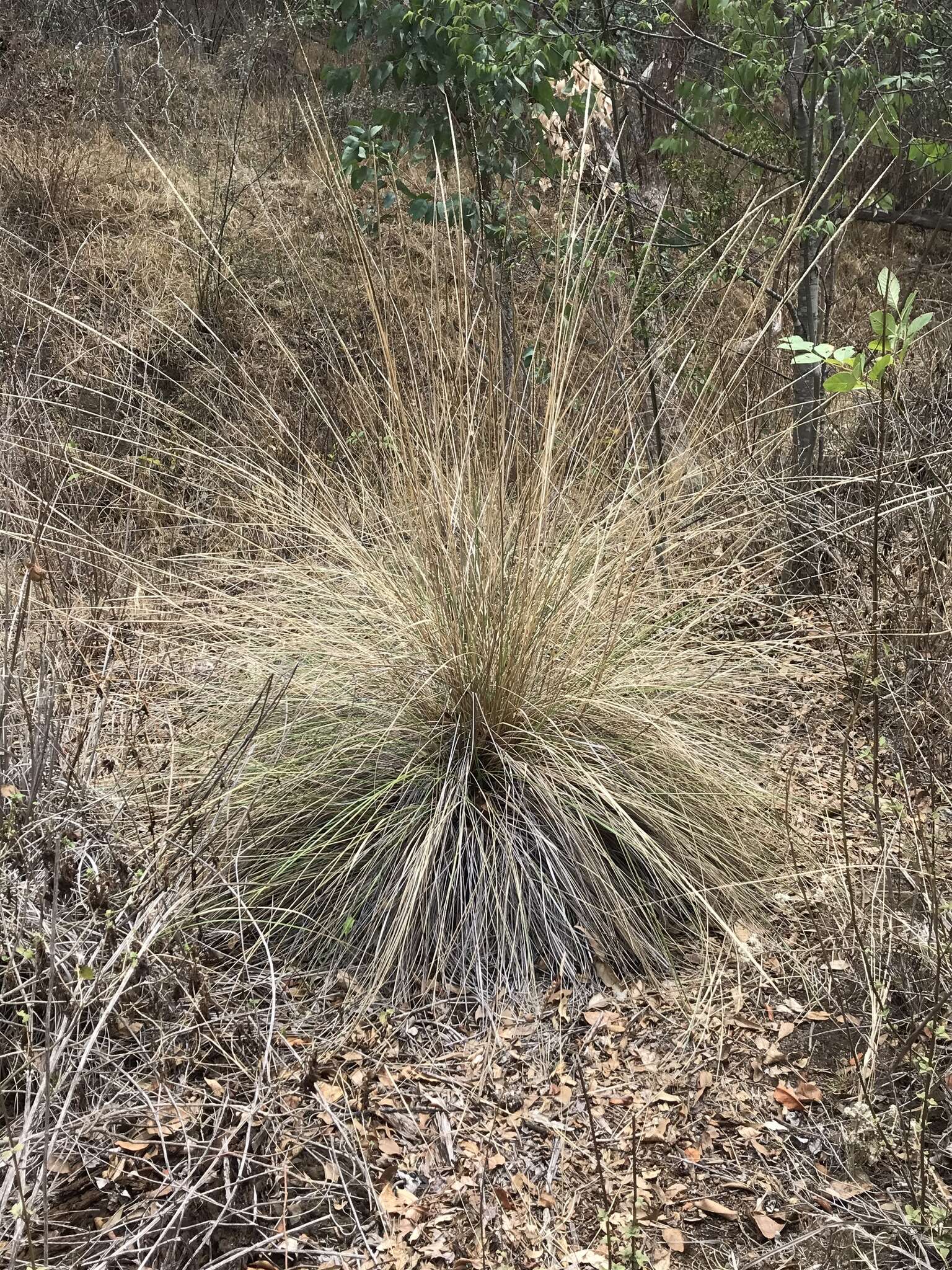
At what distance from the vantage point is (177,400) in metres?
4.83

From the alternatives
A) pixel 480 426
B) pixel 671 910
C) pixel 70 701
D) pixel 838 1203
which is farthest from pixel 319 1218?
pixel 480 426

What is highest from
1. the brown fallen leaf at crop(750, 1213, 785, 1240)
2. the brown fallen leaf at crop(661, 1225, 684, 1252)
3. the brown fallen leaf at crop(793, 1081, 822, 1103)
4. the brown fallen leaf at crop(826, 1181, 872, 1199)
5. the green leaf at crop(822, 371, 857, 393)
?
the green leaf at crop(822, 371, 857, 393)

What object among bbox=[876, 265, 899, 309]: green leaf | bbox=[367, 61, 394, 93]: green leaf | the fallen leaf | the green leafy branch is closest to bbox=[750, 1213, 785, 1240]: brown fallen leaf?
the fallen leaf

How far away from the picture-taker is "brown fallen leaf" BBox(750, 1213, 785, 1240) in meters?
1.66

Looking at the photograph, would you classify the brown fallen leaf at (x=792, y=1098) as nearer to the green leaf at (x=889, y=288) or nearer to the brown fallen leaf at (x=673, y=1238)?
the brown fallen leaf at (x=673, y=1238)

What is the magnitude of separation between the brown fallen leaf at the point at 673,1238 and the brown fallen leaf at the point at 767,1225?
0.13m

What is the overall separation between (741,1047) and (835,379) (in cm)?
134

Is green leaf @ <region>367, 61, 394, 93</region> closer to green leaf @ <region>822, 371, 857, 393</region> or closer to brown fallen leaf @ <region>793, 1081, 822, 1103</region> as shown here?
green leaf @ <region>822, 371, 857, 393</region>

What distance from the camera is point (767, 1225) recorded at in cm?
167

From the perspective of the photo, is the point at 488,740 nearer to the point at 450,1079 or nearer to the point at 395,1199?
the point at 450,1079

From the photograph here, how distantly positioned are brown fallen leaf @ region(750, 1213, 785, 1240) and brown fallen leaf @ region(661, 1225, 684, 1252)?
0.43ft

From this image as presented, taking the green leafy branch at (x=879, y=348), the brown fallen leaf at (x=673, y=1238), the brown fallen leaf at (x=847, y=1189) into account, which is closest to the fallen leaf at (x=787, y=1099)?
the brown fallen leaf at (x=847, y=1189)

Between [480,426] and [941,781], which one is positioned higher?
[480,426]

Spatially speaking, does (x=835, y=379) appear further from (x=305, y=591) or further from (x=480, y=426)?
(x=305, y=591)
